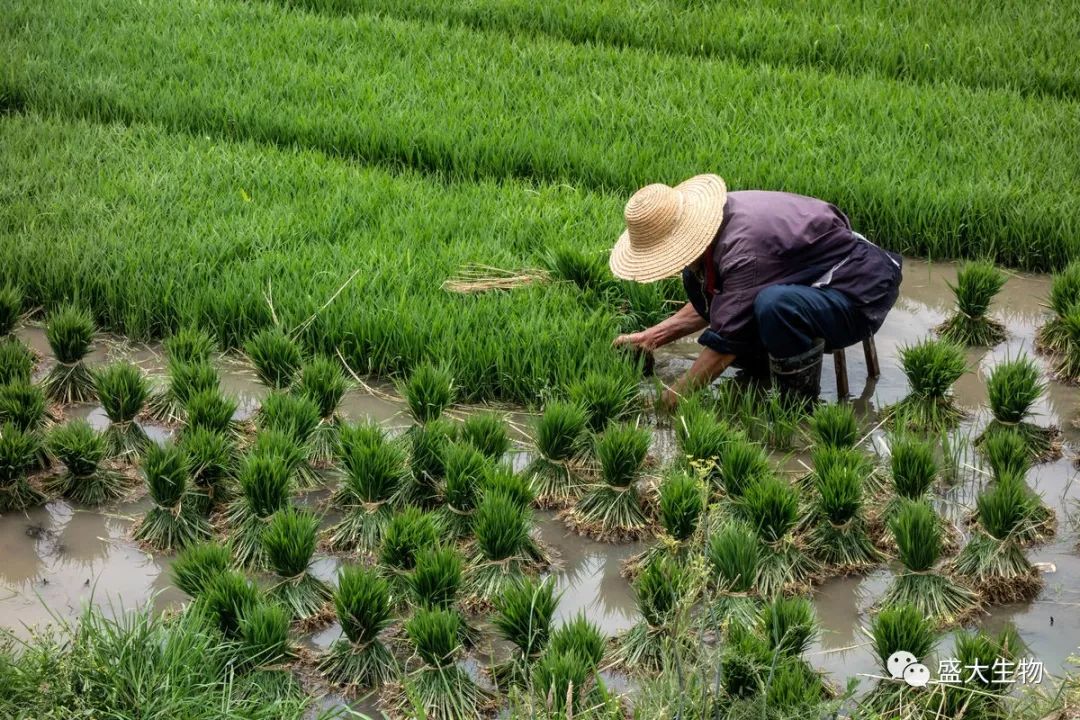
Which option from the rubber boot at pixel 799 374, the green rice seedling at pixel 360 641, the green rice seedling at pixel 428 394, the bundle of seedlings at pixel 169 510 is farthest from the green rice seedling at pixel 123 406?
the rubber boot at pixel 799 374

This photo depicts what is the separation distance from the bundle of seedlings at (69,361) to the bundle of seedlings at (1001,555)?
3075 millimetres

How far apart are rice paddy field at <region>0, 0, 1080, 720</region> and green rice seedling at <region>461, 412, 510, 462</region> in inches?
0.4

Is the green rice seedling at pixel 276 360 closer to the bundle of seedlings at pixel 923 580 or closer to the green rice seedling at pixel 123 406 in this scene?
the green rice seedling at pixel 123 406

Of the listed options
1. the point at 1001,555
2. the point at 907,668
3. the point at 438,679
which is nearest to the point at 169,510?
the point at 438,679

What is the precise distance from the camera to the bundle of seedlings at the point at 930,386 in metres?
4.43

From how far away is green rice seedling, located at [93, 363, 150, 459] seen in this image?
14.3 ft

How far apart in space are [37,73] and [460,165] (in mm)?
2771

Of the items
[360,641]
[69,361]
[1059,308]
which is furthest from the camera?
[1059,308]

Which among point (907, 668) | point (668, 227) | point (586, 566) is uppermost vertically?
point (668, 227)

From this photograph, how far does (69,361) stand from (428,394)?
1385mm

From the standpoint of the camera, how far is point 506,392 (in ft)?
15.4

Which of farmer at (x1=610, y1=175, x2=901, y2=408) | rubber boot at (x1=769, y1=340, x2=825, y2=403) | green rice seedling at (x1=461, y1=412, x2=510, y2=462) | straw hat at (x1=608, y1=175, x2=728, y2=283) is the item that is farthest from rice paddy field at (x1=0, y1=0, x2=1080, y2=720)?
straw hat at (x1=608, y1=175, x2=728, y2=283)

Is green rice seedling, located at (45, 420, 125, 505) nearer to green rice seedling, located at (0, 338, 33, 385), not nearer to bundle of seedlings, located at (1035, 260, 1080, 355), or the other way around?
green rice seedling, located at (0, 338, 33, 385)

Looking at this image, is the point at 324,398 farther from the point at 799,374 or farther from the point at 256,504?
the point at 799,374
